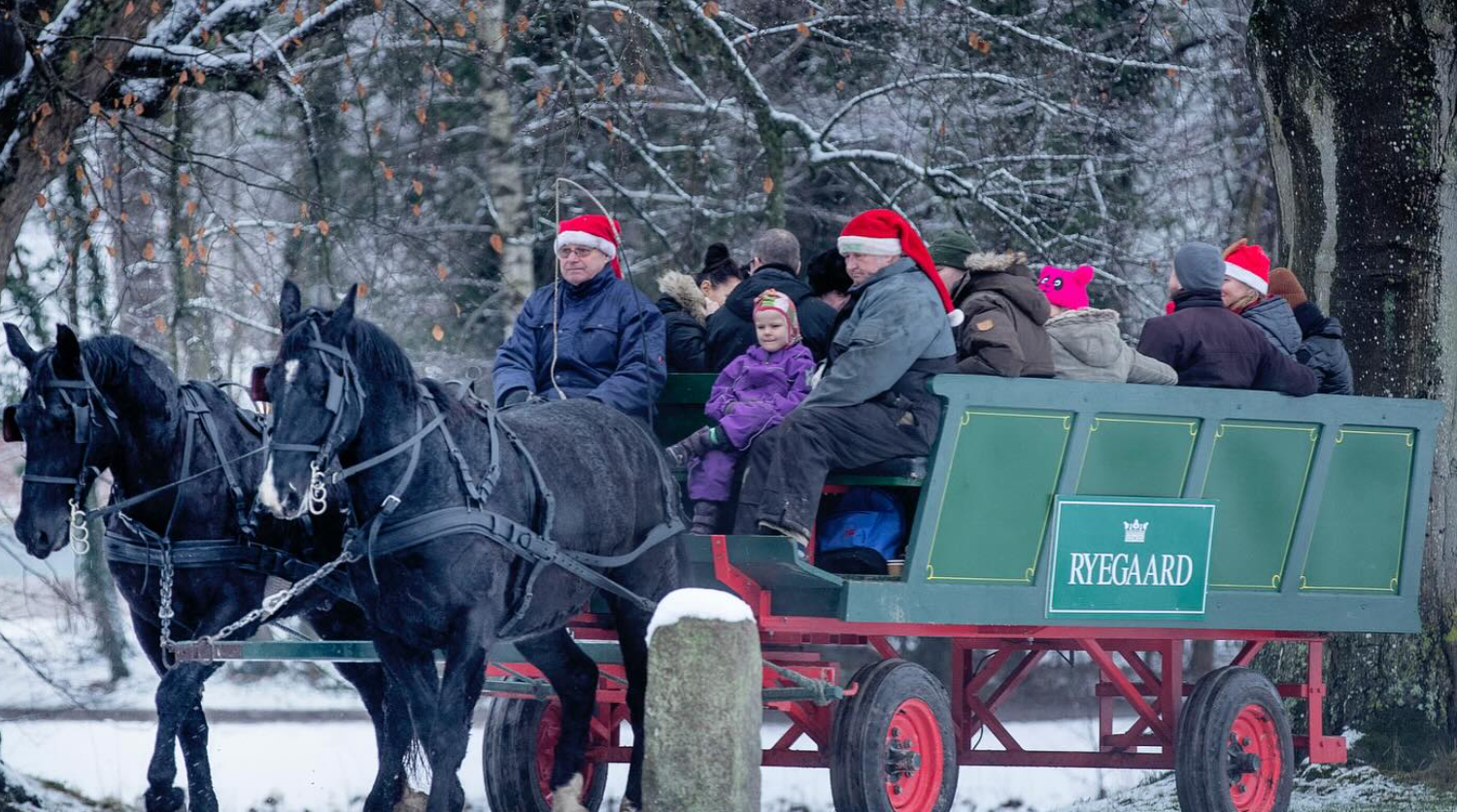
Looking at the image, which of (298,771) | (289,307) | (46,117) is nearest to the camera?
(289,307)

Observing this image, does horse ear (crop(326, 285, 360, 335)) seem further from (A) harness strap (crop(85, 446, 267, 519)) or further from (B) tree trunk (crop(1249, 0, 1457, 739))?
(B) tree trunk (crop(1249, 0, 1457, 739))

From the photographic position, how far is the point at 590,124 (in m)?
14.5

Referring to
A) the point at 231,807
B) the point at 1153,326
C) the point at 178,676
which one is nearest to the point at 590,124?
the point at 231,807

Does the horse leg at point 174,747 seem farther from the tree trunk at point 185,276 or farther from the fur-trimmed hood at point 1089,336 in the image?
the fur-trimmed hood at point 1089,336

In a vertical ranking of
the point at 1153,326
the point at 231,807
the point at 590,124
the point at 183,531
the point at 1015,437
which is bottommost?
the point at 231,807

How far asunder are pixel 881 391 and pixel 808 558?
0.69 m

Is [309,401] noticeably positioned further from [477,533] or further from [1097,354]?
[1097,354]

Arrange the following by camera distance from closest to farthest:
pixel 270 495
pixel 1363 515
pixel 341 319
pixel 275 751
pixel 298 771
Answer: pixel 270 495
pixel 341 319
pixel 1363 515
pixel 298 771
pixel 275 751

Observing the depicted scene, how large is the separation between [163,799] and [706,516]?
2.22 m

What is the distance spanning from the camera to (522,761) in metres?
7.82

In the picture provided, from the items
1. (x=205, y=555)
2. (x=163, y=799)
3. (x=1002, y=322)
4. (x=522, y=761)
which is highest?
(x=1002, y=322)

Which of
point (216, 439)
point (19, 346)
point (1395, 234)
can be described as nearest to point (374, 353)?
point (216, 439)

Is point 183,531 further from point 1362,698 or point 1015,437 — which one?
point 1362,698

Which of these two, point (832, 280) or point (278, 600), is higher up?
point (832, 280)
